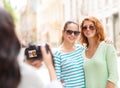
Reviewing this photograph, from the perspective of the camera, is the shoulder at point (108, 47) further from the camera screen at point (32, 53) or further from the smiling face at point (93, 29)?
the camera screen at point (32, 53)

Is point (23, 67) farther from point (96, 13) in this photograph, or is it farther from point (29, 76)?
point (96, 13)

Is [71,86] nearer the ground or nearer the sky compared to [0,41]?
nearer the ground

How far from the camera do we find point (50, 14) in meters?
5.41

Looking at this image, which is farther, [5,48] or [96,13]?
[96,13]

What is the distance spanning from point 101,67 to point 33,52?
980 millimetres

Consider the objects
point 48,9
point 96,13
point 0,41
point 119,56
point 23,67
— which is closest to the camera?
point 0,41

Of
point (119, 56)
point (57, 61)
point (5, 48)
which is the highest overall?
point (5, 48)

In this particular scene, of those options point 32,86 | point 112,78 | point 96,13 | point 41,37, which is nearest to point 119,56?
point 96,13

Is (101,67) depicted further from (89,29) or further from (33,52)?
(33,52)

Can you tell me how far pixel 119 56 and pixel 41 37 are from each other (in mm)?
1343

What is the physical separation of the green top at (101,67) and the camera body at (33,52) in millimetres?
909

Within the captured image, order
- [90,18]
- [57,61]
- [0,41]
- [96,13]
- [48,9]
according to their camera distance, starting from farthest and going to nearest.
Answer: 1. [48,9]
2. [96,13]
3. [90,18]
4. [57,61]
5. [0,41]

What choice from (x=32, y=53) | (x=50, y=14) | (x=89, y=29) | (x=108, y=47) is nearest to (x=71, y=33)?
(x=89, y=29)

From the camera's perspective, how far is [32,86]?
96 centimetres
